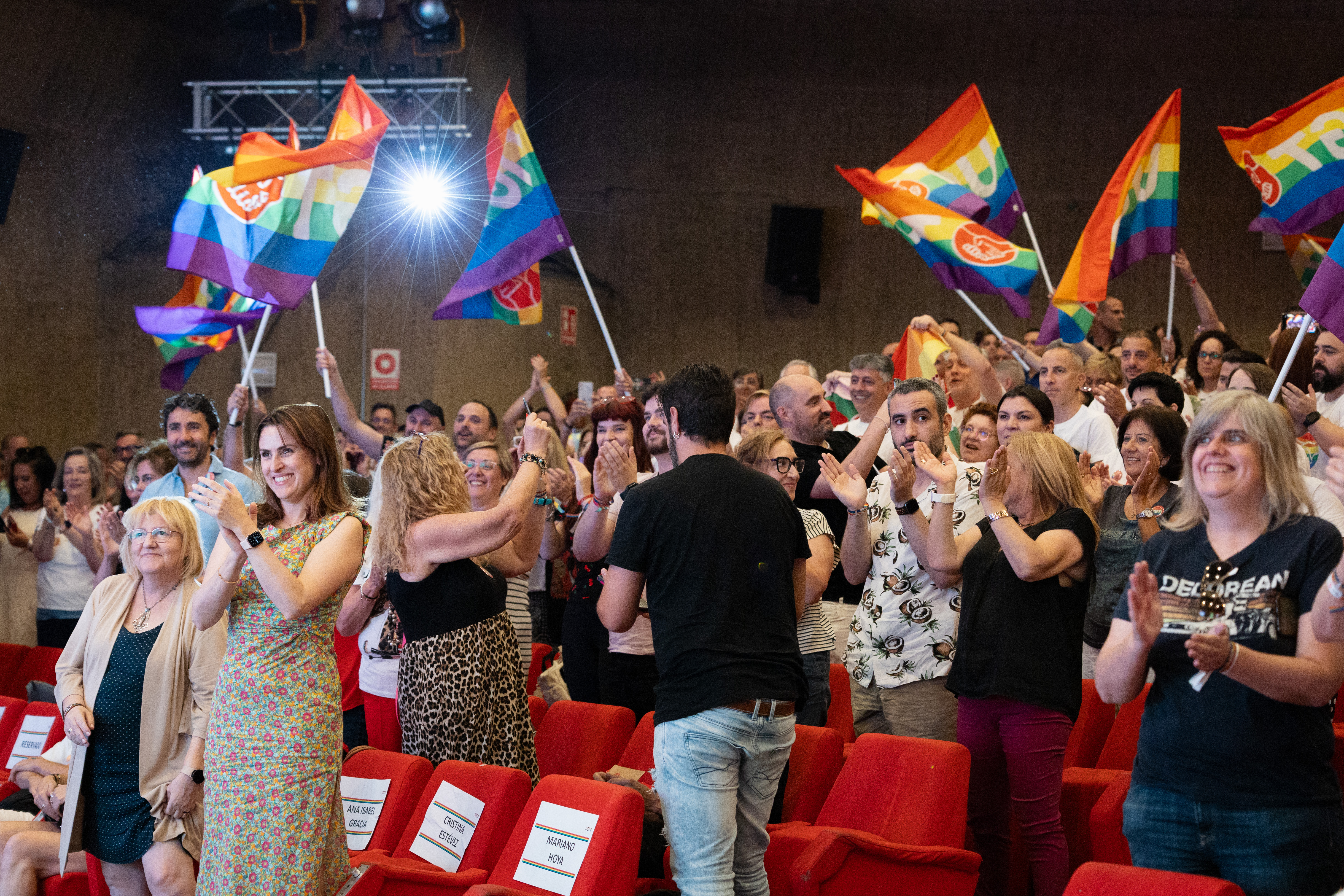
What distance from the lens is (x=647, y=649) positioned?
4.23 metres

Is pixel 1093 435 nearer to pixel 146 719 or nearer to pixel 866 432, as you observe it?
pixel 866 432

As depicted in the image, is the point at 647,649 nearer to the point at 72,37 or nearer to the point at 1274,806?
the point at 1274,806

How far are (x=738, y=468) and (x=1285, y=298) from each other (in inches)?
383

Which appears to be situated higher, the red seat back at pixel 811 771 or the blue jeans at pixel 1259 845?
the blue jeans at pixel 1259 845

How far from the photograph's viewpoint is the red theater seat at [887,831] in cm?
295

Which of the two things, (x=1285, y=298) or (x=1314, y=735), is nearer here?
(x=1314, y=735)

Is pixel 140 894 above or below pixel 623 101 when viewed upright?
below

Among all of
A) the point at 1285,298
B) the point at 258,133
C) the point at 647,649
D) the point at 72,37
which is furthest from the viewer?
the point at 1285,298

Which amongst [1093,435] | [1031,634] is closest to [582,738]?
[1031,634]

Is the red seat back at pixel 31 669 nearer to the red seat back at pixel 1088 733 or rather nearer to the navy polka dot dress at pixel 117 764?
the navy polka dot dress at pixel 117 764

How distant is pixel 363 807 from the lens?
3.54m

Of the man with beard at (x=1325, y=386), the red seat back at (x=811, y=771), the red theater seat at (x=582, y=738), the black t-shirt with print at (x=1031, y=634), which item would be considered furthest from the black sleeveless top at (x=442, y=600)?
the man with beard at (x=1325, y=386)

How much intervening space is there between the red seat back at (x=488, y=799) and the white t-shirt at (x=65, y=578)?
145 inches

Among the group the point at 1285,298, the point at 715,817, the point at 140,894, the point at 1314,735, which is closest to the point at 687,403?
the point at 715,817
